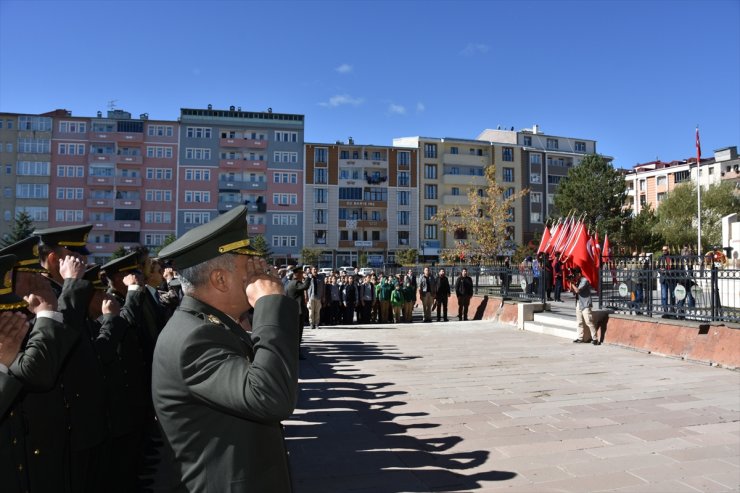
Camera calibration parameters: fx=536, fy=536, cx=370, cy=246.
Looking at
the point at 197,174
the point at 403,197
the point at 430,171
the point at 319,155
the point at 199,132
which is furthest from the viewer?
the point at 430,171

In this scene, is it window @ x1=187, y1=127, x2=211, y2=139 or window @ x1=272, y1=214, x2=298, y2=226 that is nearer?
window @ x1=187, y1=127, x2=211, y2=139

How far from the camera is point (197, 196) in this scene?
65125mm

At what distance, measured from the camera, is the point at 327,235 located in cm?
6912

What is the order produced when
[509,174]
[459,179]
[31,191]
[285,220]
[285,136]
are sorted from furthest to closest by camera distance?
[509,174]
[459,179]
[285,136]
[285,220]
[31,191]

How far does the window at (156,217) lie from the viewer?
64.0m

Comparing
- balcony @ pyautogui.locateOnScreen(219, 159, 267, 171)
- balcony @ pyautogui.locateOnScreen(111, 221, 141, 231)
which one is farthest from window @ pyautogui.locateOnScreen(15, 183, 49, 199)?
balcony @ pyautogui.locateOnScreen(219, 159, 267, 171)

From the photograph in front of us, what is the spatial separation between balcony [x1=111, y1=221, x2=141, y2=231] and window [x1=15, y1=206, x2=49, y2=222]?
732 centimetres

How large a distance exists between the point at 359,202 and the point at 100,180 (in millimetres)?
31305

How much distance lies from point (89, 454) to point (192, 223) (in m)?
63.4

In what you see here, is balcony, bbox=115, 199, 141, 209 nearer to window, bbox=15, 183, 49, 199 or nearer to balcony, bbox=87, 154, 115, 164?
balcony, bbox=87, 154, 115, 164

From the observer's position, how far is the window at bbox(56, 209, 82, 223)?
62.3 metres

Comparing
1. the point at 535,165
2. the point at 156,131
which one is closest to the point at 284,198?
the point at 156,131

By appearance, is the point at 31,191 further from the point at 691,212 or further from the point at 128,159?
the point at 691,212

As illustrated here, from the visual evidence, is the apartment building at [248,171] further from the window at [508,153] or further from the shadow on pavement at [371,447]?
the shadow on pavement at [371,447]
